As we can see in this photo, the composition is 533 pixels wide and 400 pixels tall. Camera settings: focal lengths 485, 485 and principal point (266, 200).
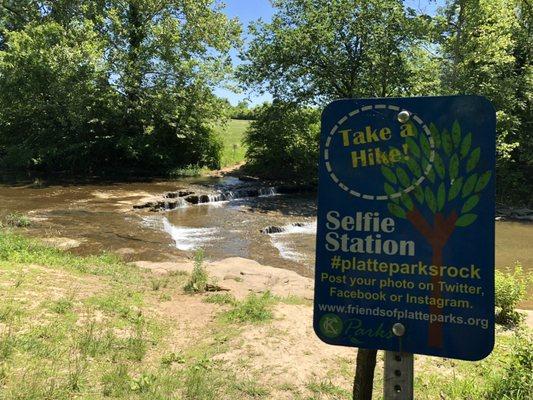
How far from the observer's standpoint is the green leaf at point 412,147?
6.93 ft

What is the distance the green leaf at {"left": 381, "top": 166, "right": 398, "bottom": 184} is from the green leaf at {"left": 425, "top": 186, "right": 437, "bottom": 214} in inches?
5.7

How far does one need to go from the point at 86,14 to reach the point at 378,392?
90.4 feet

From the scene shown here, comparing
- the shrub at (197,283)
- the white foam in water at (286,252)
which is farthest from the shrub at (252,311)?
the white foam in water at (286,252)

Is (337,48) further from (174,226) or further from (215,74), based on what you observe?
(174,226)

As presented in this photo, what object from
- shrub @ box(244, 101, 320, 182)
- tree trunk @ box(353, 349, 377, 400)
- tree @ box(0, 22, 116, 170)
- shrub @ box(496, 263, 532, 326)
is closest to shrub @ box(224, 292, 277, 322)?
shrub @ box(496, 263, 532, 326)

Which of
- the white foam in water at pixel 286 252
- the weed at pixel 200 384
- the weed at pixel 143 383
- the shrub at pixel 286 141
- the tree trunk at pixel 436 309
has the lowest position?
the white foam in water at pixel 286 252

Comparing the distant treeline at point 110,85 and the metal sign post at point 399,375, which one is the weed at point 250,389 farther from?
the distant treeline at point 110,85

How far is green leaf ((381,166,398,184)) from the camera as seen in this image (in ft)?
7.06

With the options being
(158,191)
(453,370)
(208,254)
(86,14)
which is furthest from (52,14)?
(453,370)

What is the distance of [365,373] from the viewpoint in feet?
8.77

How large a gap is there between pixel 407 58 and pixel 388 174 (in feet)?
72.1

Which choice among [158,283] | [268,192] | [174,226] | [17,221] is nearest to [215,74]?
[268,192]

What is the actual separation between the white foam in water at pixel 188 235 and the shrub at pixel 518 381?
933 cm

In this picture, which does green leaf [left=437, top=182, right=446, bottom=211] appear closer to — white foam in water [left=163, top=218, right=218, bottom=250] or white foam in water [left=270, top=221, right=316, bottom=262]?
white foam in water [left=270, top=221, right=316, bottom=262]
